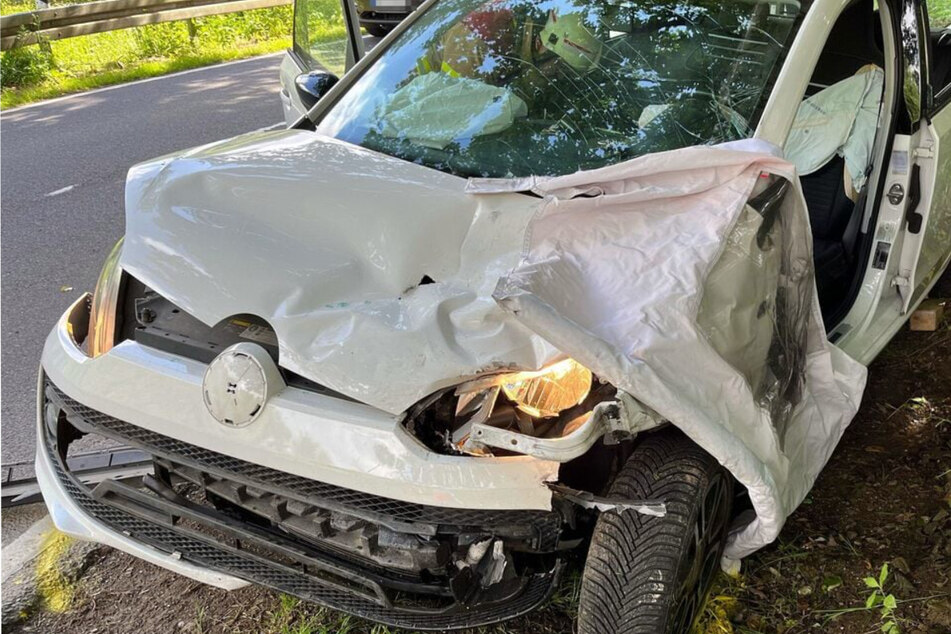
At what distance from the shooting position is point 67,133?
7539 mm

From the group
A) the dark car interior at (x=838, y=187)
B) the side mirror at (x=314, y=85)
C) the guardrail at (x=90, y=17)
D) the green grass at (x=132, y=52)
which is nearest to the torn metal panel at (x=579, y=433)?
the dark car interior at (x=838, y=187)

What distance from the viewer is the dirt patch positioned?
249cm

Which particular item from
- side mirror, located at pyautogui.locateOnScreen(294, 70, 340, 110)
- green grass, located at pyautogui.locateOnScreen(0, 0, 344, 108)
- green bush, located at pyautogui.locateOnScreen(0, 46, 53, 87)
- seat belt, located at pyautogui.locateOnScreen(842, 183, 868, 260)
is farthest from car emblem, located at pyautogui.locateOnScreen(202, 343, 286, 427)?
green bush, located at pyautogui.locateOnScreen(0, 46, 53, 87)

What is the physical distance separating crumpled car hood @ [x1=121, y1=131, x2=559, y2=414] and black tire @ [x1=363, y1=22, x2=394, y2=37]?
4.67 m

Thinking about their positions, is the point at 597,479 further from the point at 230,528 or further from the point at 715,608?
the point at 230,528

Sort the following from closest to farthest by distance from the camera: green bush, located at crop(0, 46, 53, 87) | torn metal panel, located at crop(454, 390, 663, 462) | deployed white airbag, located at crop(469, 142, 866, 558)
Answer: torn metal panel, located at crop(454, 390, 663, 462) < deployed white airbag, located at crop(469, 142, 866, 558) < green bush, located at crop(0, 46, 53, 87)

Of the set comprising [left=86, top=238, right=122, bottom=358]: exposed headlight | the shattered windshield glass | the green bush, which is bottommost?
the green bush

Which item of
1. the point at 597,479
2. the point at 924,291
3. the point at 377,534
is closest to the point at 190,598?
the point at 377,534

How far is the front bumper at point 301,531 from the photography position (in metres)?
1.99

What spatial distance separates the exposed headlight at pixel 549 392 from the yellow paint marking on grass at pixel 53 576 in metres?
1.70

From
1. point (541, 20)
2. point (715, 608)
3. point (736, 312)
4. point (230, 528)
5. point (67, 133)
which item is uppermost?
point (541, 20)

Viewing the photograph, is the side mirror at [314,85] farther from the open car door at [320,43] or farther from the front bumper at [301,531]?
the front bumper at [301,531]

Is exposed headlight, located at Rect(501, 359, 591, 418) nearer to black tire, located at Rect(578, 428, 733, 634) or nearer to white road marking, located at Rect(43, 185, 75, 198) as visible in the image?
black tire, located at Rect(578, 428, 733, 634)

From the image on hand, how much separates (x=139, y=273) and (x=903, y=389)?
2952 mm
